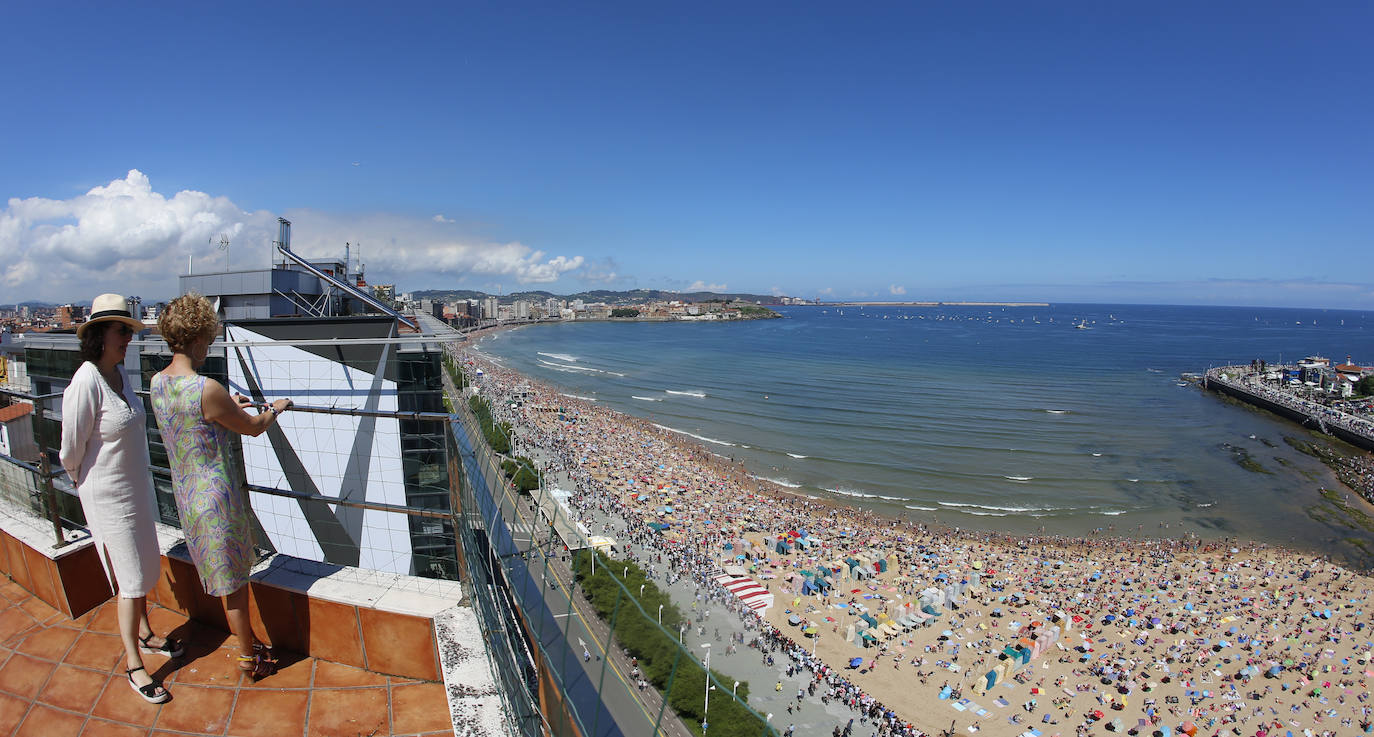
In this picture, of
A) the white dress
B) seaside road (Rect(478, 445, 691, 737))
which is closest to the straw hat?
the white dress

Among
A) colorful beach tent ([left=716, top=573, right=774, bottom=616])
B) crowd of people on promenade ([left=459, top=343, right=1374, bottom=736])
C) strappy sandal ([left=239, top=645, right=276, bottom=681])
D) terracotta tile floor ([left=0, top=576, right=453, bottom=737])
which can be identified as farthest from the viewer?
colorful beach tent ([left=716, top=573, right=774, bottom=616])

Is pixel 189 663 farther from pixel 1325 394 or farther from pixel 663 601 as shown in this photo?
pixel 1325 394

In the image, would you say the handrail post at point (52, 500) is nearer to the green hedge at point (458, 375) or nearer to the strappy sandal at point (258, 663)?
the strappy sandal at point (258, 663)

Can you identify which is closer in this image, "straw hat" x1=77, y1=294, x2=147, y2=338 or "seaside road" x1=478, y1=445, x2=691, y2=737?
"straw hat" x1=77, y1=294, x2=147, y2=338

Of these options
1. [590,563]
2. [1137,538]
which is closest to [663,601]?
[590,563]

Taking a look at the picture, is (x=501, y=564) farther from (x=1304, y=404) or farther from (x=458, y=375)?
(x=1304, y=404)

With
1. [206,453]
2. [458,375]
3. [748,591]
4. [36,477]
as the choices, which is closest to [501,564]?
[206,453]

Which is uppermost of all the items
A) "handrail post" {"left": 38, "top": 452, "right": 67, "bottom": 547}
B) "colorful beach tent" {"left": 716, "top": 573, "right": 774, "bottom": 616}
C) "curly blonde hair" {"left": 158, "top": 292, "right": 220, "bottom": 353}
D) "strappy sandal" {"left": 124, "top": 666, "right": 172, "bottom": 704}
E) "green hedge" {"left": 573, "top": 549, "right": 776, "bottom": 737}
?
"curly blonde hair" {"left": 158, "top": 292, "right": 220, "bottom": 353}

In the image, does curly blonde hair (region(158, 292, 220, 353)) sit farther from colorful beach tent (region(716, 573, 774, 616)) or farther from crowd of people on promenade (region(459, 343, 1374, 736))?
colorful beach tent (region(716, 573, 774, 616))
